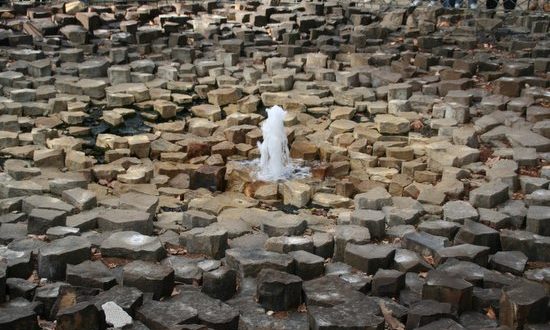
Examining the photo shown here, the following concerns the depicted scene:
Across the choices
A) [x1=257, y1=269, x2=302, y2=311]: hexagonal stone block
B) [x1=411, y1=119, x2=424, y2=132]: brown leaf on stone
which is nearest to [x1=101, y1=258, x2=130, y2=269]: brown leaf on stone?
[x1=257, y1=269, x2=302, y2=311]: hexagonal stone block

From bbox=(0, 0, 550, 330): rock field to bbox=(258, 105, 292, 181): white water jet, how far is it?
0.17m

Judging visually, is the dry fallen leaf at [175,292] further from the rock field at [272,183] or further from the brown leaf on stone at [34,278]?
the brown leaf on stone at [34,278]

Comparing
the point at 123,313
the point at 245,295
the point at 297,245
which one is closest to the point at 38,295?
the point at 123,313

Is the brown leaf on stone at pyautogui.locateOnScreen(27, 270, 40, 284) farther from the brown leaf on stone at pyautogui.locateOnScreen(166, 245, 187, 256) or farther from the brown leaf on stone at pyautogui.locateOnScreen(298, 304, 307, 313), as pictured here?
the brown leaf on stone at pyautogui.locateOnScreen(298, 304, 307, 313)

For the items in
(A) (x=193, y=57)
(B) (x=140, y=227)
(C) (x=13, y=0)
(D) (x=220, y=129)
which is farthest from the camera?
(C) (x=13, y=0)

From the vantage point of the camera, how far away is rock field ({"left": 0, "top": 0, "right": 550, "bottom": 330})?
471 centimetres

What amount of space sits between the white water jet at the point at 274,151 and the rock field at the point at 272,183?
17 cm

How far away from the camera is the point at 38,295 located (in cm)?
465

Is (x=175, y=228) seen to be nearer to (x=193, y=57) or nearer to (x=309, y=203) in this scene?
(x=309, y=203)

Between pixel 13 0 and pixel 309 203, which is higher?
pixel 13 0

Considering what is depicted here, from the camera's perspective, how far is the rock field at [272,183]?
4711mm

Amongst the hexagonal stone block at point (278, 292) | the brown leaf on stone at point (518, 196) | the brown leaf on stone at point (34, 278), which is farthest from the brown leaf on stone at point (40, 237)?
the brown leaf on stone at point (518, 196)

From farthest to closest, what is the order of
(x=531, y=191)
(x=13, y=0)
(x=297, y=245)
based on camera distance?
(x=13, y=0) → (x=531, y=191) → (x=297, y=245)

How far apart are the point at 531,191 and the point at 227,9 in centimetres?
791
